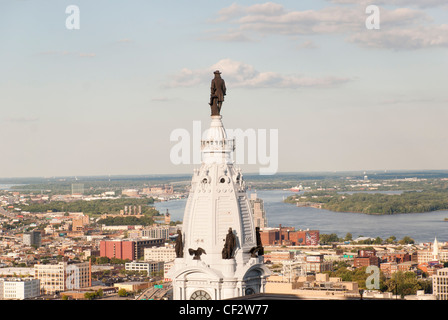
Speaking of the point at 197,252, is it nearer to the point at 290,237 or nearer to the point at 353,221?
the point at 290,237

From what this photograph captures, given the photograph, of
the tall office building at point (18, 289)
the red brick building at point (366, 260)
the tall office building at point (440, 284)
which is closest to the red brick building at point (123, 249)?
the red brick building at point (366, 260)

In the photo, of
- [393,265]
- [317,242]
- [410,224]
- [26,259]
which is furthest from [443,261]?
[410,224]

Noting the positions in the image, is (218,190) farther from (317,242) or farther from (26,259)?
(317,242)

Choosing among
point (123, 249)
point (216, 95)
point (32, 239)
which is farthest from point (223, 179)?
point (32, 239)

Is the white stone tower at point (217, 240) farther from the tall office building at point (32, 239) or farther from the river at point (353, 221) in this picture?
the tall office building at point (32, 239)


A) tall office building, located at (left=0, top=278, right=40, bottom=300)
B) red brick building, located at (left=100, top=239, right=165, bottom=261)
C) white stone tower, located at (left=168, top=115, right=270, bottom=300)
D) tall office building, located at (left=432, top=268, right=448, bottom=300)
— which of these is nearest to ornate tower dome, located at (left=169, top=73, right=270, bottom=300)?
white stone tower, located at (left=168, top=115, right=270, bottom=300)
